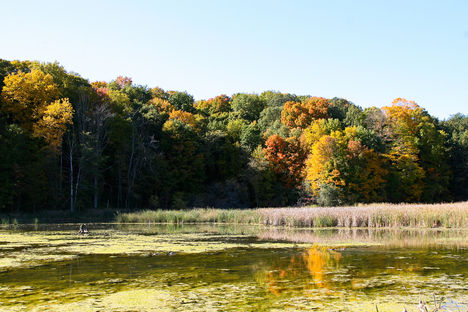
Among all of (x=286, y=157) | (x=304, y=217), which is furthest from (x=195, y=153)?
(x=304, y=217)

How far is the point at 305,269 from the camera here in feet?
37.3

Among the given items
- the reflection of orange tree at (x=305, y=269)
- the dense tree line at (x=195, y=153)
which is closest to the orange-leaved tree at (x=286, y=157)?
the dense tree line at (x=195, y=153)

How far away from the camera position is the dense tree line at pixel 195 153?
3912 cm

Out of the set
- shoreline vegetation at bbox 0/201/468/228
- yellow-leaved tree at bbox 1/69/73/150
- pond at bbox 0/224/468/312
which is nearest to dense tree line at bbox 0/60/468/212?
yellow-leaved tree at bbox 1/69/73/150

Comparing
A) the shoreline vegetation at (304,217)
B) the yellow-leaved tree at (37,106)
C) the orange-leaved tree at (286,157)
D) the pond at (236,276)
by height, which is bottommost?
the pond at (236,276)

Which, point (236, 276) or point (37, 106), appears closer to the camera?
point (236, 276)

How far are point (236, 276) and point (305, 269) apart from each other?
5.94 feet

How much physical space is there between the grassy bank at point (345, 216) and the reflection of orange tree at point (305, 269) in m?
10.7

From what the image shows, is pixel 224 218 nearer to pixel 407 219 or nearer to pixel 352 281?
pixel 407 219

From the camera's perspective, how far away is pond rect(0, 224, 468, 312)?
8.02 m

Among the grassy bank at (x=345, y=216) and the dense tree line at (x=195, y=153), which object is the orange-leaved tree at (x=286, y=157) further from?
the grassy bank at (x=345, y=216)

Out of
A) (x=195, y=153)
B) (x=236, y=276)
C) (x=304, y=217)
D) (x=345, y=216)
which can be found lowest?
(x=236, y=276)

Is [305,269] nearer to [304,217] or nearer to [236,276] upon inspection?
[236,276]

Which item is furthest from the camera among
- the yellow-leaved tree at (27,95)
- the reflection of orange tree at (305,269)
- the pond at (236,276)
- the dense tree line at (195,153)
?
the yellow-leaved tree at (27,95)
